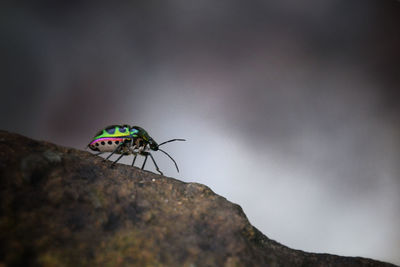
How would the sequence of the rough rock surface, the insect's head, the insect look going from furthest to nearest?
the insect's head → the insect → the rough rock surface

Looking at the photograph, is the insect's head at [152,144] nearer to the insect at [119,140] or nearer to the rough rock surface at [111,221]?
the insect at [119,140]

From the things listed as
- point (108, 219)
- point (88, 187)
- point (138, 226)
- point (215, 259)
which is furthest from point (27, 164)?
point (215, 259)

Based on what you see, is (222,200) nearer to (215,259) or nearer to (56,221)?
(215,259)

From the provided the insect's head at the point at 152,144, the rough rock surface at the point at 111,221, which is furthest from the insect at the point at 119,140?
the rough rock surface at the point at 111,221

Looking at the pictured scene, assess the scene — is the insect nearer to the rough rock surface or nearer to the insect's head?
the insect's head

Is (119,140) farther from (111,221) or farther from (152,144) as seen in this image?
(111,221)

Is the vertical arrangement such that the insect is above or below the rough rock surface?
above

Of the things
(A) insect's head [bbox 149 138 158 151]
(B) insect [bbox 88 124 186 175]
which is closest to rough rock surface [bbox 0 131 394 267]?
(B) insect [bbox 88 124 186 175]

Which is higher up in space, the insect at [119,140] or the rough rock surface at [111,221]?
the insect at [119,140]

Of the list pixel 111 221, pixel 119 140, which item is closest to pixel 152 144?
pixel 119 140
